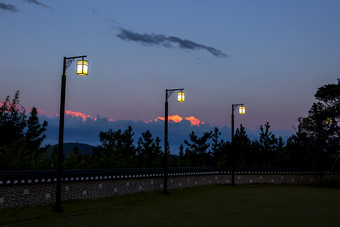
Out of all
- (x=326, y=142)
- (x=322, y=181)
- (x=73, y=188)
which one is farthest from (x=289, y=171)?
(x=73, y=188)

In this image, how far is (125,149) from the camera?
193 feet

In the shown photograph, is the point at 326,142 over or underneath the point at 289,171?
over

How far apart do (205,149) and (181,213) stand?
138 feet

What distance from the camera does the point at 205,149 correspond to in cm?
5591

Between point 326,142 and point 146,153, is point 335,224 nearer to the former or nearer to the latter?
point 326,142

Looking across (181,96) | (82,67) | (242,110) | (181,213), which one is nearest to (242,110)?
(242,110)

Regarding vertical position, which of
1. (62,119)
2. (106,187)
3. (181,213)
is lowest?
(181,213)

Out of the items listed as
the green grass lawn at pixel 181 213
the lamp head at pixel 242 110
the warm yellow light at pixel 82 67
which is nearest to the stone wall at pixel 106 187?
the green grass lawn at pixel 181 213

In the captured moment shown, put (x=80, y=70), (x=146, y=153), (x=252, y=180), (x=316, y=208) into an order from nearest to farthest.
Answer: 1. (x=80, y=70)
2. (x=316, y=208)
3. (x=252, y=180)
4. (x=146, y=153)

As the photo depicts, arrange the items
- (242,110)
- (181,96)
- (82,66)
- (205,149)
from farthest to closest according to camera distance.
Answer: (205,149) → (242,110) → (181,96) → (82,66)

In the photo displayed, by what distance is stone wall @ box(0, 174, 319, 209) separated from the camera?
14.5 metres

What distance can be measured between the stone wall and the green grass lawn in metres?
0.48

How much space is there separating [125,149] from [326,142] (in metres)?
31.0

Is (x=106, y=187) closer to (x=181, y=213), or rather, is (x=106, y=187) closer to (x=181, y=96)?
(x=181, y=213)
